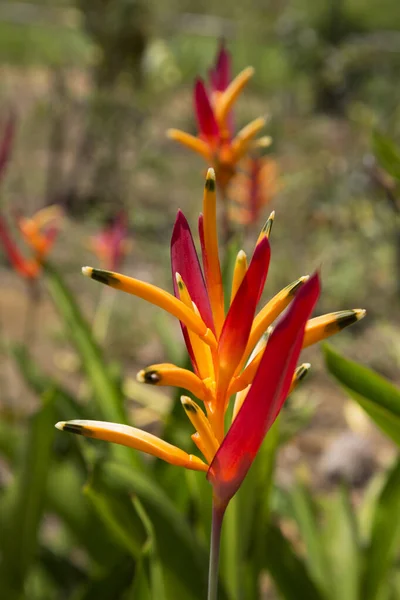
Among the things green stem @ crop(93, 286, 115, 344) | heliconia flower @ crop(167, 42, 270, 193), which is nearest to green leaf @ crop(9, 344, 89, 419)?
heliconia flower @ crop(167, 42, 270, 193)

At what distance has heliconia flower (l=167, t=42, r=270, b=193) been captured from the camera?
74 centimetres

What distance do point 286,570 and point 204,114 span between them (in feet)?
1.79

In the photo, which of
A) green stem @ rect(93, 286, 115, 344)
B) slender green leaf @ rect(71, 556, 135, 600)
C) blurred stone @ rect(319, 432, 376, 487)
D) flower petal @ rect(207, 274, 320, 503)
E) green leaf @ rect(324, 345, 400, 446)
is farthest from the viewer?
green stem @ rect(93, 286, 115, 344)

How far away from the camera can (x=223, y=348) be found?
331mm

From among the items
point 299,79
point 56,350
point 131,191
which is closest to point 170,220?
point 131,191

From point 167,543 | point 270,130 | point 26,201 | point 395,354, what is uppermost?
point 167,543

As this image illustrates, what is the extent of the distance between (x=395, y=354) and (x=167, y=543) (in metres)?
1.85

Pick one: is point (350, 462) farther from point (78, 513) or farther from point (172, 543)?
point (172, 543)

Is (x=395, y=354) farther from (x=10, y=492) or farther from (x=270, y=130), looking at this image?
(x=270, y=130)

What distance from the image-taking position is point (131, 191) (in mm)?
4305

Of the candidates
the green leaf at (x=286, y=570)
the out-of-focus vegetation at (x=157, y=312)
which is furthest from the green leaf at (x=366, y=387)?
the green leaf at (x=286, y=570)

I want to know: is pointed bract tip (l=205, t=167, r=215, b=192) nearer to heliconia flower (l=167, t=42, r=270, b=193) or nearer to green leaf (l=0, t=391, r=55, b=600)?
heliconia flower (l=167, t=42, r=270, b=193)

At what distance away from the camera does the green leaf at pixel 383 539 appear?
0.82 meters

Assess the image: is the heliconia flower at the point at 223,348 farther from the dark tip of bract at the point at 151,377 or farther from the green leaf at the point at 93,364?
the green leaf at the point at 93,364
